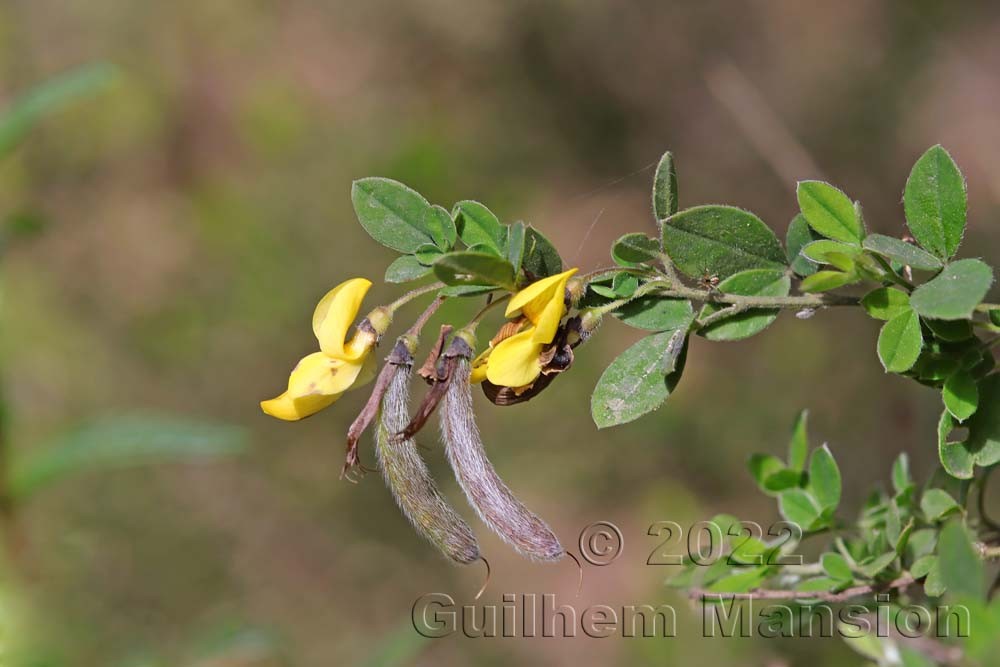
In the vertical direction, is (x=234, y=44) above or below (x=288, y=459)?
above

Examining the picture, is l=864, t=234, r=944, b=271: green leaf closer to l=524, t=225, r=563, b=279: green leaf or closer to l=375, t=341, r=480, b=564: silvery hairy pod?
l=524, t=225, r=563, b=279: green leaf

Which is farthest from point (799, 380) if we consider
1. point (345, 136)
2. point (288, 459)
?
point (345, 136)

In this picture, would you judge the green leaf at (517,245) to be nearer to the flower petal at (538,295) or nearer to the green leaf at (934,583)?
the flower petal at (538,295)

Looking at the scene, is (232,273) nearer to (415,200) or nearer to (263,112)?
(263,112)

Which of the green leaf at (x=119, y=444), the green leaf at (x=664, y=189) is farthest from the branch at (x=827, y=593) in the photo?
the green leaf at (x=119, y=444)

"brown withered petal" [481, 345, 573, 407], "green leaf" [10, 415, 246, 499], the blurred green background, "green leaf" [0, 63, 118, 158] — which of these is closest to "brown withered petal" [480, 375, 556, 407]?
"brown withered petal" [481, 345, 573, 407]

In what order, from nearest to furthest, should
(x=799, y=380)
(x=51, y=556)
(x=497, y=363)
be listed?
1. (x=497, y=363)
2. (x=51, y=556)
3. (x=799, y=380)
